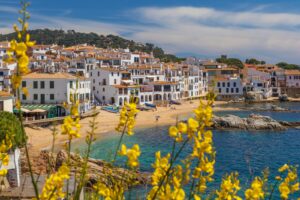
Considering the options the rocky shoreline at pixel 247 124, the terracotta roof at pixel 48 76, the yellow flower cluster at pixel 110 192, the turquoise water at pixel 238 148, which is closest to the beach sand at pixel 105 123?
the turquoise water at pixel 238 148

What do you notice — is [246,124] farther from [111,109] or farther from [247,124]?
[111,109]

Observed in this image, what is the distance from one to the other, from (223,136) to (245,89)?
5477 cm

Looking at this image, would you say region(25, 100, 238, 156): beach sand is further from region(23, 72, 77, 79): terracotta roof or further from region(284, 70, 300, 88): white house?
region(284, 70, 300, 88): white house

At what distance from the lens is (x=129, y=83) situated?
81.6m

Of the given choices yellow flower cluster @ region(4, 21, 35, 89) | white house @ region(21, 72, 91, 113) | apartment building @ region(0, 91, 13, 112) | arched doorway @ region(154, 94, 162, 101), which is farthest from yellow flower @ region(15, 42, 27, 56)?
arched doorway @ region(154, 94, 162, 101)

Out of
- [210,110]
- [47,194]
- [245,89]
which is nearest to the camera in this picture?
[210,110]

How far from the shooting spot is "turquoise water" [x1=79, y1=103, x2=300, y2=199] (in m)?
36.0

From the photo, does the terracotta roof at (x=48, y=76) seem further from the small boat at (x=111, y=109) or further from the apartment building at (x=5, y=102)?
the apartment building at (x=5, y=102)

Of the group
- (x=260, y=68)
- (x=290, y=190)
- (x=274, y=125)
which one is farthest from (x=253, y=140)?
(x=260, y=68)

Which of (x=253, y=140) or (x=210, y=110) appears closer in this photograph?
(x=210, y=110)

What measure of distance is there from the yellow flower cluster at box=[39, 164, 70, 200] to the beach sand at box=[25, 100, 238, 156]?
3065cm

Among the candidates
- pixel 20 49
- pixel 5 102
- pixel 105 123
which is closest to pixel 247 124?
pixel 105 123

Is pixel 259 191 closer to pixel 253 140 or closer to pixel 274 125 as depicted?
pixel 253 140

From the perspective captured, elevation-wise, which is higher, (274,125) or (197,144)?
(197,144)
